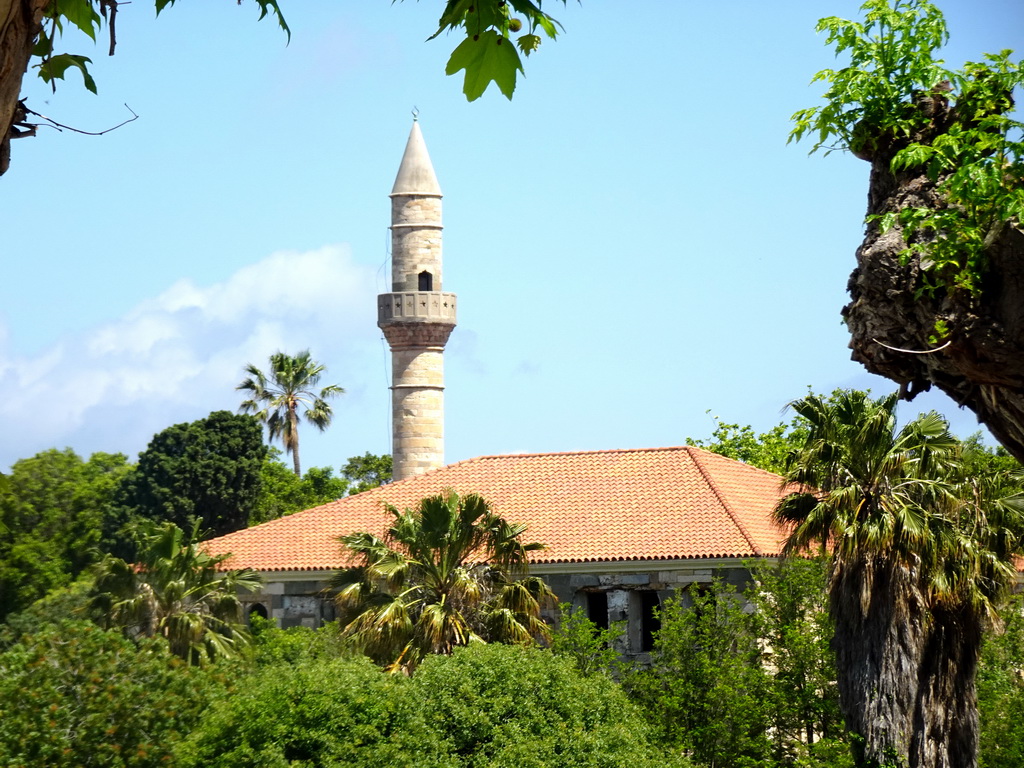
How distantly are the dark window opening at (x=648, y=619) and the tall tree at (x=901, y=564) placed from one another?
6.30 meters

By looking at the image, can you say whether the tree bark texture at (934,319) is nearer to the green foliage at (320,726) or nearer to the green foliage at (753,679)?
the green foliage at (320,726)

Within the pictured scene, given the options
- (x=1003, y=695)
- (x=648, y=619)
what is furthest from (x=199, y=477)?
(x=1003, y=695)

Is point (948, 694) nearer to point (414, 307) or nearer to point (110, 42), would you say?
point (110, 42)

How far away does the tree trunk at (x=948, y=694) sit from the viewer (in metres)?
20.5

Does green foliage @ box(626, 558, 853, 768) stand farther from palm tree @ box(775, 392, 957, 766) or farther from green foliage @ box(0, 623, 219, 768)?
green foliage @ box(0, 623, 219, 768)

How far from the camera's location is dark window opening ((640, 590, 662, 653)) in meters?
28.2

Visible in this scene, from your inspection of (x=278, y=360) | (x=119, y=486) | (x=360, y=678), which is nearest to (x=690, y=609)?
(x=360, y=678)

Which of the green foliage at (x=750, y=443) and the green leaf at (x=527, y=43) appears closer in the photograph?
the green leaf at (x=527, y=43)

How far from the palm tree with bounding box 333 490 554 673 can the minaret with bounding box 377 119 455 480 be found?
1918cm

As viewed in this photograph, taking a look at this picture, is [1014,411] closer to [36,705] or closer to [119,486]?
[36,705]

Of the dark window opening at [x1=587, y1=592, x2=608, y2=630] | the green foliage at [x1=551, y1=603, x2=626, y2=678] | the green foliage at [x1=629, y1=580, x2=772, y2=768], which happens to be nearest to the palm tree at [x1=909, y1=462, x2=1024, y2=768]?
the green foliage at [x1=629, y1=580, x2=772, y2=768]

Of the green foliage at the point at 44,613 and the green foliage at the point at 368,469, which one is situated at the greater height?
the green foliage at the point at 368,469

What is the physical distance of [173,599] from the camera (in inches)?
1093

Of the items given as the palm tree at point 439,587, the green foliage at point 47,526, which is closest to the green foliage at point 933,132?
the palm tree at point 439,587
